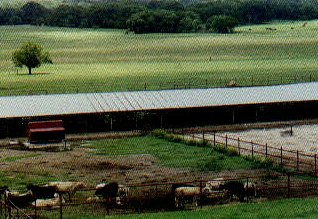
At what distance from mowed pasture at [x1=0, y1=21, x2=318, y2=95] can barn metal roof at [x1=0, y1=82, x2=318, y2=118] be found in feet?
61.4

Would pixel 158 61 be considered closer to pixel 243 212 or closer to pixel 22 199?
pixel 22 199

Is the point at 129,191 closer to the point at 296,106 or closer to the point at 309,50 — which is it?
the point at 296,106

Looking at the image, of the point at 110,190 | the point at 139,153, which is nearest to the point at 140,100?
the point at 139,153

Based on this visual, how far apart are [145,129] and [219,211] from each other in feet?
87.1

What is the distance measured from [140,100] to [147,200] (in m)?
27.1

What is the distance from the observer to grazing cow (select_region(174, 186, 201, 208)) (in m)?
31.3

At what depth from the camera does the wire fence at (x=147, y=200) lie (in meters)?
29.8

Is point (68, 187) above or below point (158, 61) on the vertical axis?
above

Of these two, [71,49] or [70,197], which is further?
[71,49]

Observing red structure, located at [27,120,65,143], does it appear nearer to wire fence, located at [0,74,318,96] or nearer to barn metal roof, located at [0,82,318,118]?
barn metal roof, located at [0,82,318,118]

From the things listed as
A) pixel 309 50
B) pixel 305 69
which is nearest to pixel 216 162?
pixel 305 69

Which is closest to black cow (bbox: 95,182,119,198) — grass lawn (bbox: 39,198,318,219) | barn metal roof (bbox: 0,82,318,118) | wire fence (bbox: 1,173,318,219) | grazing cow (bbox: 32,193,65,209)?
wire fence (bbox: 1,173,318,219)

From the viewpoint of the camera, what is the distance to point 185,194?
3128 cm

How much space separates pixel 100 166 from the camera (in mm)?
41219
